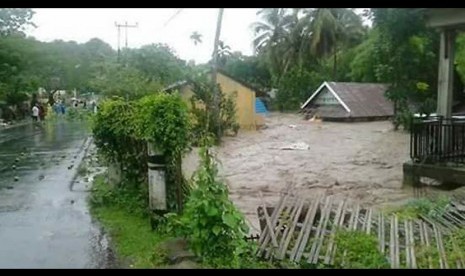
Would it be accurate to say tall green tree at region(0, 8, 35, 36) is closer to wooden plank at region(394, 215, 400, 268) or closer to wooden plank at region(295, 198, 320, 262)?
wooden plank at region(295, 198, 320, 262)

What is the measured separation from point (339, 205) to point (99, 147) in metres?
4.46

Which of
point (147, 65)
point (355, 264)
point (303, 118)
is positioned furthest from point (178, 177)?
point (303, 118)

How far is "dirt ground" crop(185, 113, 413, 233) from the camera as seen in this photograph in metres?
8.98

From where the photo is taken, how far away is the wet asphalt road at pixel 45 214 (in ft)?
14.1

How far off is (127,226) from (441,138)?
523 cm

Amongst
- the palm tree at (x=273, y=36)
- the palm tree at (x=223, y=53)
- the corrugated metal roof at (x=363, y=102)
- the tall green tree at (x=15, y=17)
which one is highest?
the tall green tree at (x=15, y=17)

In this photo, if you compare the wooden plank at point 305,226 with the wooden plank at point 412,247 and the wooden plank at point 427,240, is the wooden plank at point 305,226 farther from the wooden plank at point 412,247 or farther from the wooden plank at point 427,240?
the wooden plank at point 427,240

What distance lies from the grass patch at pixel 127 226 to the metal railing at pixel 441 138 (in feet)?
15.5

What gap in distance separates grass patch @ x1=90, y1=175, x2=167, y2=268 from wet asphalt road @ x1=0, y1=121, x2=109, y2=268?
0.15 meters

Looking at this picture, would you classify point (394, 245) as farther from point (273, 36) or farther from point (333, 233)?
point (273, 36)

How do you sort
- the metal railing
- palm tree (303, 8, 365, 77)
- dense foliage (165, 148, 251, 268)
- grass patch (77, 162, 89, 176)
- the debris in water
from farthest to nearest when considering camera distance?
the debris in water < grass patch (77, 162, 89, 176) < the metal railing < dense foliage (165, 148, 251, 268) < palm tree (303, 8, 365, 77)

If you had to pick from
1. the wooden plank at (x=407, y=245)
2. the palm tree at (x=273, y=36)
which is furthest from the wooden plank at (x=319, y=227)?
the palm tree at (x=273, y=36)

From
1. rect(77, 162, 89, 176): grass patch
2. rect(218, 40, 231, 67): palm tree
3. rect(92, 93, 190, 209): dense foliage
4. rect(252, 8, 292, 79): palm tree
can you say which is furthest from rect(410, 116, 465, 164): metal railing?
rect(77, 162, 89, 176): grass patch

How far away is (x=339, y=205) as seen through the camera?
491 centimetres
